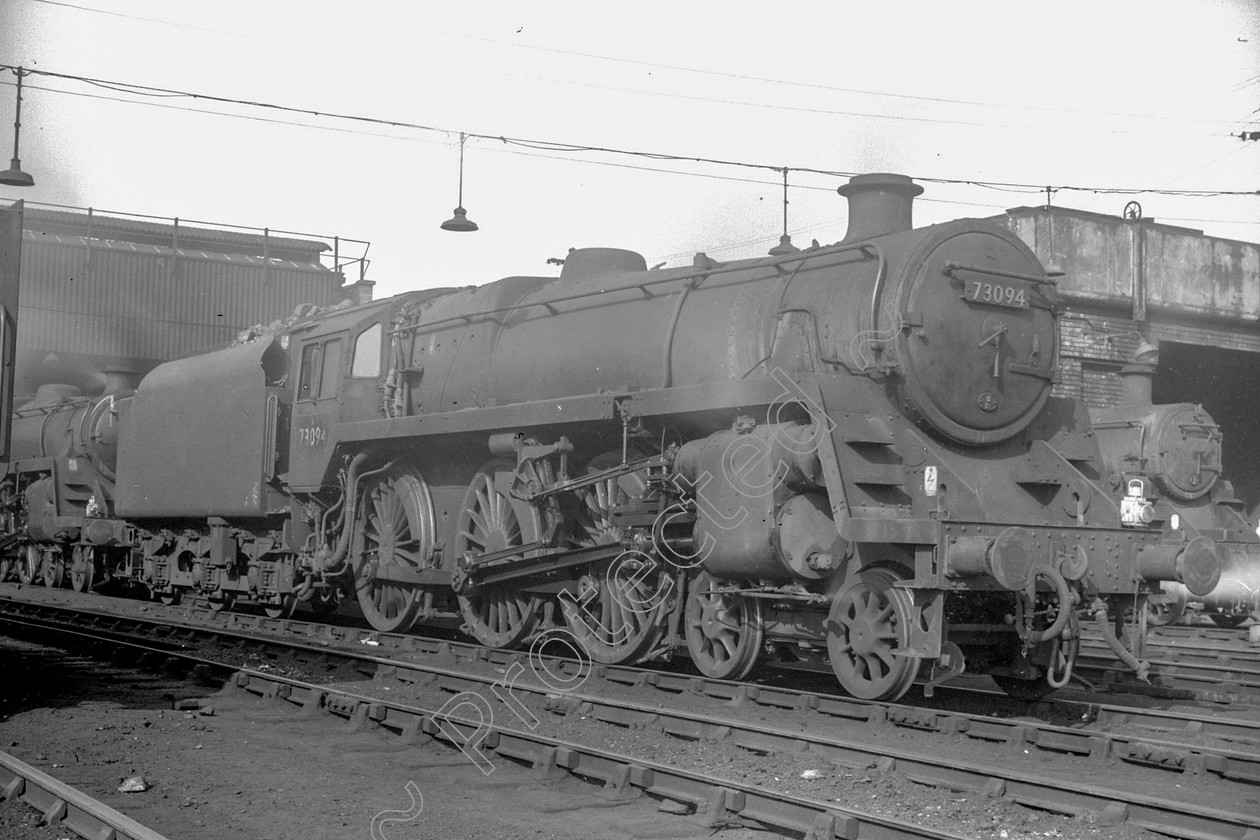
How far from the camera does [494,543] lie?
36.3 ft

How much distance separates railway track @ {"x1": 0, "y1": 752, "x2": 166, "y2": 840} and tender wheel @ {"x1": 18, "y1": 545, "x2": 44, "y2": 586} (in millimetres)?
17401

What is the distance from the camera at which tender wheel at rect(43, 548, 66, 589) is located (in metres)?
20.9

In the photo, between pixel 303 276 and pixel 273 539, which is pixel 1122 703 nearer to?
pixel 273 539

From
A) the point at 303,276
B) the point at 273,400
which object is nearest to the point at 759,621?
the point at 273,400

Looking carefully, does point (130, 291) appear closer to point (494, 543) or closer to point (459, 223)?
point (459, 223)

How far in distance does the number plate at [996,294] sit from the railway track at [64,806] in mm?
6078

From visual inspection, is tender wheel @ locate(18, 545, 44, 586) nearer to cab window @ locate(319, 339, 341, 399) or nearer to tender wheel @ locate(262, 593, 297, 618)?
tender wheel @ locate(262, 593, 297, 618)

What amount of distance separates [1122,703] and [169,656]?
24.5ft

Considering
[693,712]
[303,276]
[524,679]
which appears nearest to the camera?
[693,712]

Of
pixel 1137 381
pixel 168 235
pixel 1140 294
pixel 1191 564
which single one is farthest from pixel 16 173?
pixel 168 235

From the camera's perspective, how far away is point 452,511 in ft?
39.0

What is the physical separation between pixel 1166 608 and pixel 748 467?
7.49m

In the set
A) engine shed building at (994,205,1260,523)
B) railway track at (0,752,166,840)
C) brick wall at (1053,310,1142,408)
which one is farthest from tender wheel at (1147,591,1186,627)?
railway track at (0,752,166,840)

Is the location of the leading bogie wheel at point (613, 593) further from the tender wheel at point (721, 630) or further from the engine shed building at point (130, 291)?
the engine shed building at point (130, 291)
